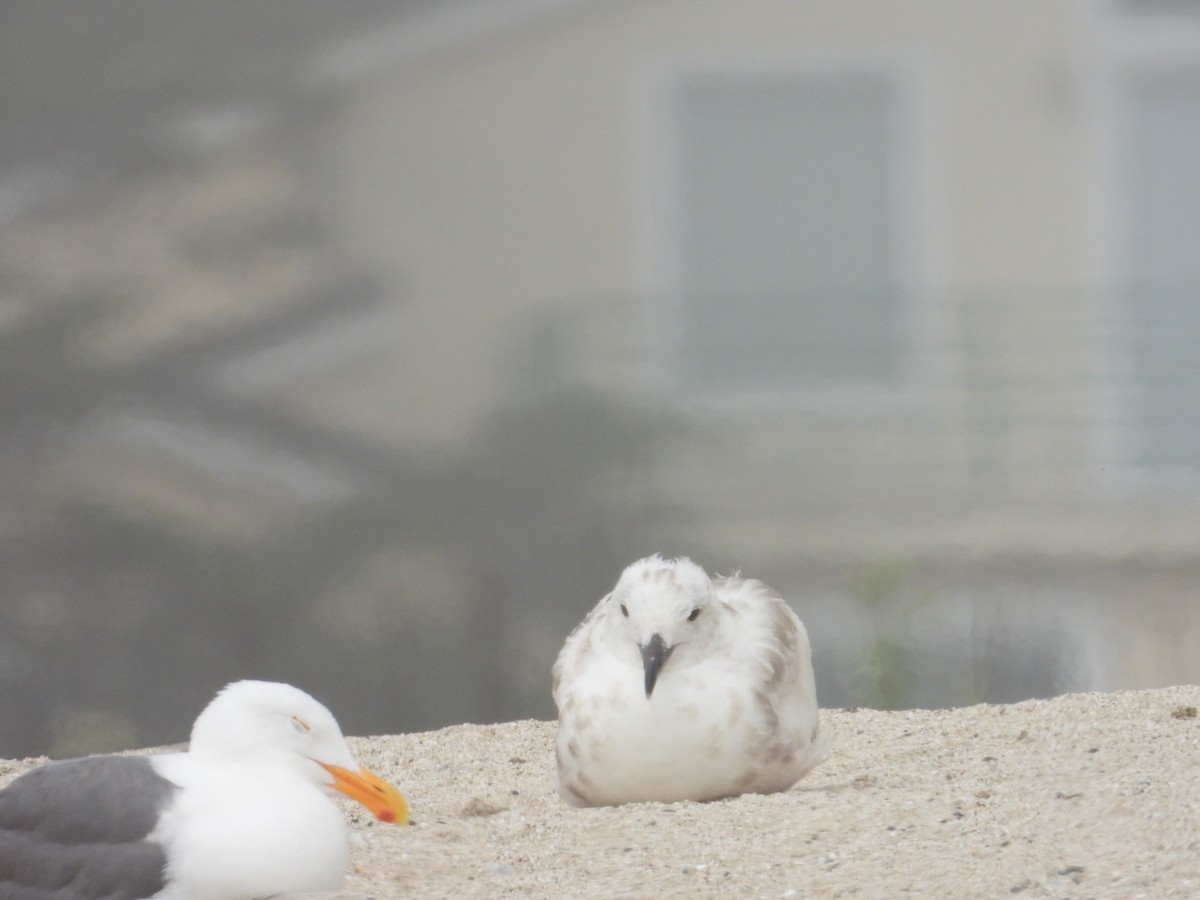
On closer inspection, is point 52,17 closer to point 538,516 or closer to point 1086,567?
point 538,516

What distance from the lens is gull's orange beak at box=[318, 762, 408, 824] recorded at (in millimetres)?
3244

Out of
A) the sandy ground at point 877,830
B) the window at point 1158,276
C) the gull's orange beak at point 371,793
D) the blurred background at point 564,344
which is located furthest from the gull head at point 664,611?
the window at point 1158,276

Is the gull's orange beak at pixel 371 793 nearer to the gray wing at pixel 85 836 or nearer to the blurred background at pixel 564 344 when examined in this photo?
the gray wing at pixel 85 836

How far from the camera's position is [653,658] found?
3.73 m

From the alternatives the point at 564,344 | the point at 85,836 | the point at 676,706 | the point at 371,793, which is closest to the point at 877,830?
the point at 676,706

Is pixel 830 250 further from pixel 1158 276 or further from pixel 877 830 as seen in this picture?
pixel 877 830

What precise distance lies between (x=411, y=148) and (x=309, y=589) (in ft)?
5.04

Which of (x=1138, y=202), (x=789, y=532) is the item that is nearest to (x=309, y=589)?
(x=789, y=532)

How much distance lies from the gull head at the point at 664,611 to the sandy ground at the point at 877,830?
1.17ft

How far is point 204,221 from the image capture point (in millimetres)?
5676

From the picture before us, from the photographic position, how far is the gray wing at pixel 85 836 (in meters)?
2.94

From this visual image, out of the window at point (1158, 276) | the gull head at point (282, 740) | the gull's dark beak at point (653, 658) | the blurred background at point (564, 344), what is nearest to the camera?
the gull head at point (282, 740)

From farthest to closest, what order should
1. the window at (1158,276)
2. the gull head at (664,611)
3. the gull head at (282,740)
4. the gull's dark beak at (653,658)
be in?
the window at (1158,276)
the gull head at (664,611)
the gull's dark beak at (653,658)
the gull head at (282,740)

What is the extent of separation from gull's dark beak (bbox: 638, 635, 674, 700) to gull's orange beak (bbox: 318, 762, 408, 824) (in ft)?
2.21
